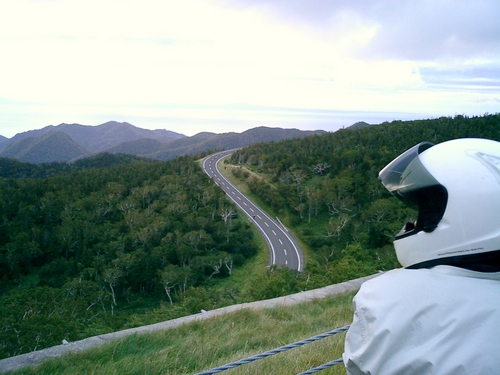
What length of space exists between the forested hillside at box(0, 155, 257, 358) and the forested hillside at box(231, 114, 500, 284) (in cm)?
506

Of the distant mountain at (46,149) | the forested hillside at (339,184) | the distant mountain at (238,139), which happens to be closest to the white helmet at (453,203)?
the forested hillside at (339,184)

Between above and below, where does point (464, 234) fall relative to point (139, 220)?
above

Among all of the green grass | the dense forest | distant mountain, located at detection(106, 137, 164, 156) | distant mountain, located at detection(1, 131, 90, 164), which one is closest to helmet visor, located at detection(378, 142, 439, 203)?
the green grass

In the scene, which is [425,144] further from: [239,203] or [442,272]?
[239,203]

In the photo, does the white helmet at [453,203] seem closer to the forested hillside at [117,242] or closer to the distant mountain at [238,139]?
the forested hillside at [117,242]

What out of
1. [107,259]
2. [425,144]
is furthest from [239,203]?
[425,144]

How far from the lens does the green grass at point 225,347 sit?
3166 mm

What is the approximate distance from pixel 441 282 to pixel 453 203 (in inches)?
14.7

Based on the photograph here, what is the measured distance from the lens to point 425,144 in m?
1.92

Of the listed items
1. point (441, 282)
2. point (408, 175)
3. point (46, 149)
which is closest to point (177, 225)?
point (408, 175)

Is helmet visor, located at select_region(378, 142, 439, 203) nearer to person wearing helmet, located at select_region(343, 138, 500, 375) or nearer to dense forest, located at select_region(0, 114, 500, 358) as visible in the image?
person wearing helmet, located at select_region(343, 138, 500, 375)

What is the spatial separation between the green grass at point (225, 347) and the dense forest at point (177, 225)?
8.57 m

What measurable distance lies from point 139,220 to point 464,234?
32934 millimetres

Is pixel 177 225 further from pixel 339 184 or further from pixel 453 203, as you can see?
pixel 453 203
